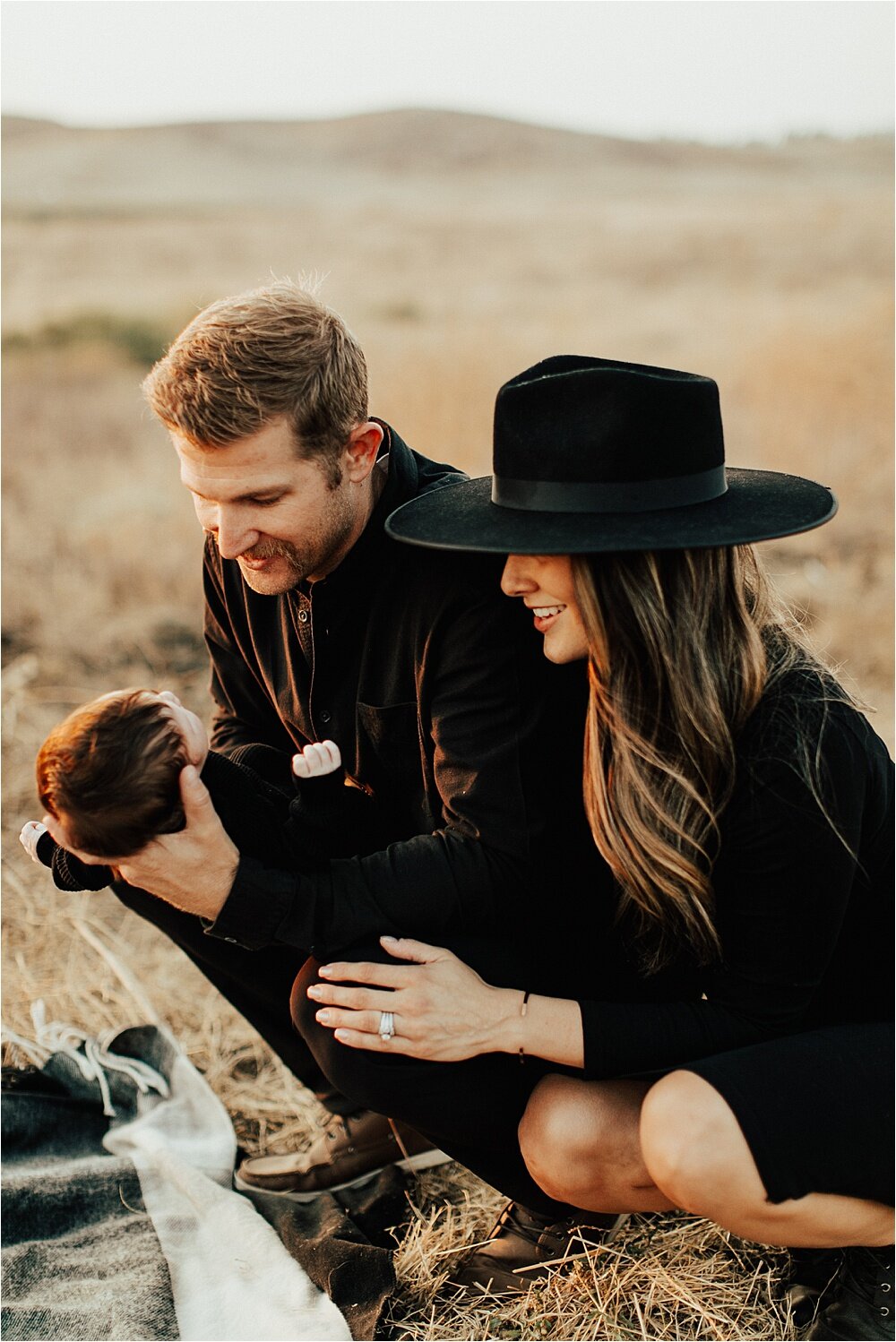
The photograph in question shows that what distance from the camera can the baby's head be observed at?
2299 mm

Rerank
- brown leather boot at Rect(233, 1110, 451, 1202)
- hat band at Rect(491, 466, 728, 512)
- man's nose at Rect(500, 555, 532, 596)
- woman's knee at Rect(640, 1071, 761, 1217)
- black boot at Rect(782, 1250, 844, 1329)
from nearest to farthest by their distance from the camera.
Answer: woman's knee at Rect(640, 1071, 761, 1217) → hat band at Rect(491, 466, 728, 512) → man's nose at Rect(500, 555, 532, 596) → black boot at Rect(782, 1250, 844, 1329) → brown leather boot at Rect(233, 1110, 451, 1202)

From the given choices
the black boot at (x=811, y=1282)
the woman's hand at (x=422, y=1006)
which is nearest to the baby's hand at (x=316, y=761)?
the woman's hand at (x=422, y=1006)

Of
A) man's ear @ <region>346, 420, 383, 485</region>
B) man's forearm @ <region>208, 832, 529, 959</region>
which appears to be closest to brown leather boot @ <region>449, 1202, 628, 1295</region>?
man's forearm @ <region>208, 832, 529, 959</region>

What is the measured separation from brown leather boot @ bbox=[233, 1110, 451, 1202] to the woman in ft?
1.63

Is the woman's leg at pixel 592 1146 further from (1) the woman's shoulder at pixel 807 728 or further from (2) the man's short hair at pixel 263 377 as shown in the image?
(2) the man's short hair at pixel 263 377

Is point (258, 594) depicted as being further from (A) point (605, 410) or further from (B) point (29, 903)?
(B) point (29, 903)

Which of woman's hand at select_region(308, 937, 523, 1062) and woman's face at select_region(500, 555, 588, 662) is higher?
woman's face at select_region(500, 555, 588, 662)

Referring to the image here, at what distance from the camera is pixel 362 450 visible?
2.70 metres

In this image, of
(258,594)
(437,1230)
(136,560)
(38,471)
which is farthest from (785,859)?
(38,471)

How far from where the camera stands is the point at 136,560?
727cm

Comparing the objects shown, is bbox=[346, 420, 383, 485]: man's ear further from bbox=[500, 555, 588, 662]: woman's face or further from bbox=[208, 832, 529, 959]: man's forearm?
bbox=[208, 832, 529, 959]: man's forearm

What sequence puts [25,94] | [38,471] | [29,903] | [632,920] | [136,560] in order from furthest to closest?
[25,94], [38,471], [136,560], [29,903], [632,920]

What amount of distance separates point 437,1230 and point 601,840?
105cm

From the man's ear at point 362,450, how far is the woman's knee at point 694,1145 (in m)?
1.47
